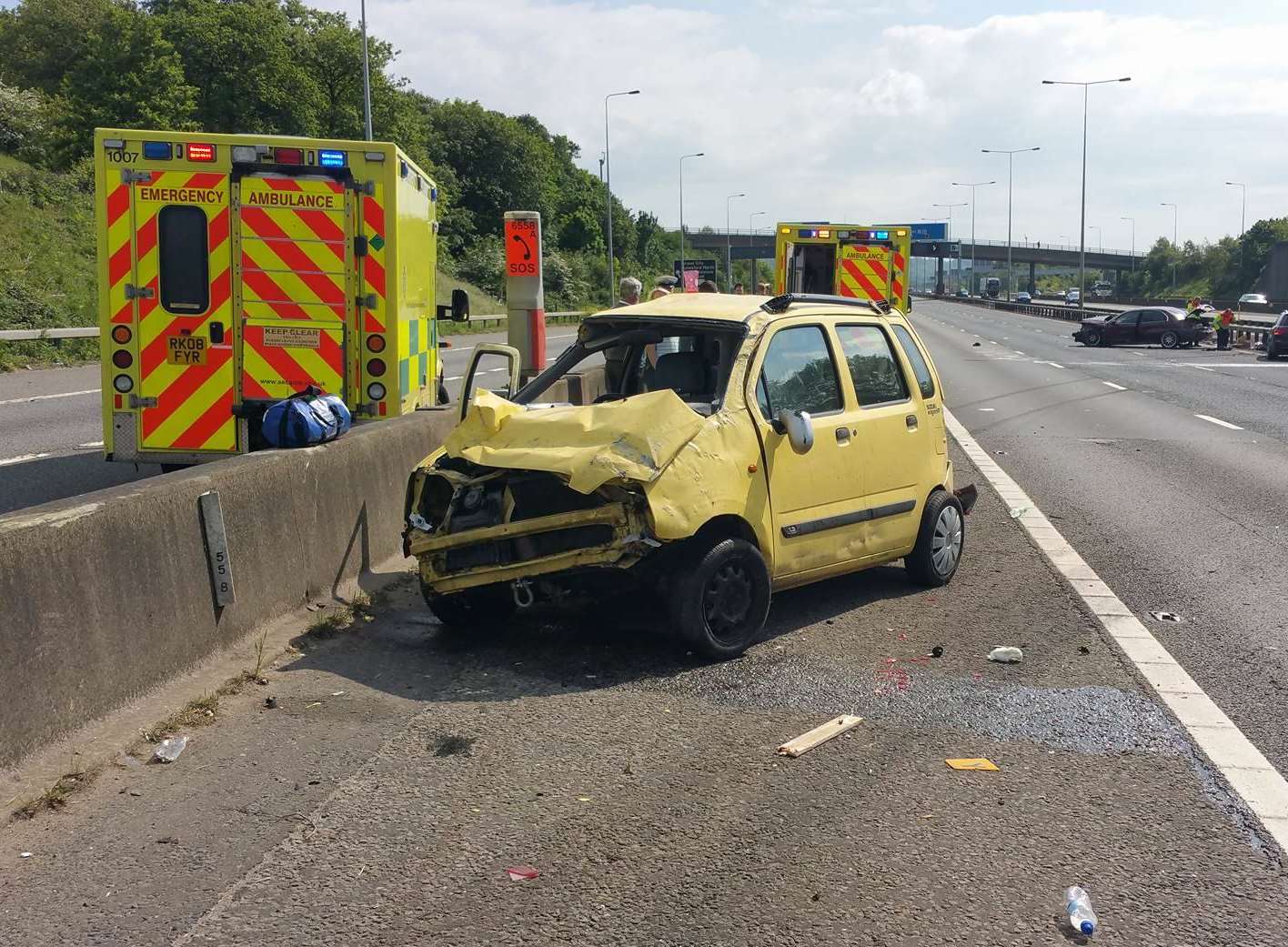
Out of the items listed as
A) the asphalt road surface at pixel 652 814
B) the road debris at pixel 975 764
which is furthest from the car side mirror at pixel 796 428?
the road debris at pixel 975 764

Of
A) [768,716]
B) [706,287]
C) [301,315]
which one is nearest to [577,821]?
[768,716]

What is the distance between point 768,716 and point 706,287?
37.3 ft

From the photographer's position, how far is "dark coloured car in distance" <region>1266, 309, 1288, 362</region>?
3875 centimetres

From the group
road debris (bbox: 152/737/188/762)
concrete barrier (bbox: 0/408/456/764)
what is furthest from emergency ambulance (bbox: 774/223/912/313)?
road debris (bbox: 152/737/188/762)

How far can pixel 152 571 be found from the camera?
5.61 meters

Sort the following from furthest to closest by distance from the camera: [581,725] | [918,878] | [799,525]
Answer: [799,525] → [581,725] → [918,878]

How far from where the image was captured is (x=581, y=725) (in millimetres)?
5480

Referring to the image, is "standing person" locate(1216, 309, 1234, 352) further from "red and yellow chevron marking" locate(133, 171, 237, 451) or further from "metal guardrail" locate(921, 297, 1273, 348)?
"red and yellow chevron marking" locate(133, 171, 237, 451)

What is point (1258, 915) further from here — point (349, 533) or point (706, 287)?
point (706, 287)

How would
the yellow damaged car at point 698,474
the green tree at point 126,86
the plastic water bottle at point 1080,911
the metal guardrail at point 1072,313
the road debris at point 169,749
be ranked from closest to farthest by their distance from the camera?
the plastic water bottle at point 1080,911
the road debris at point 169,749
the yellow damaged car at point 698,474
the metal guardrail at point 1072,313
the green tree at point 126,86

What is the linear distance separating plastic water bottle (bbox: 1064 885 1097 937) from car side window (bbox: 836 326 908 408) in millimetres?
4037

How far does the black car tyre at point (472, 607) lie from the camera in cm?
679

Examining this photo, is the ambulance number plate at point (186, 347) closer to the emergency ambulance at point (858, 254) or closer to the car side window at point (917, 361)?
the car side window at point (917, 361)

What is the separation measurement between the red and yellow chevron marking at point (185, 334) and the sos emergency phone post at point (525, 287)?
4428 millimetres
